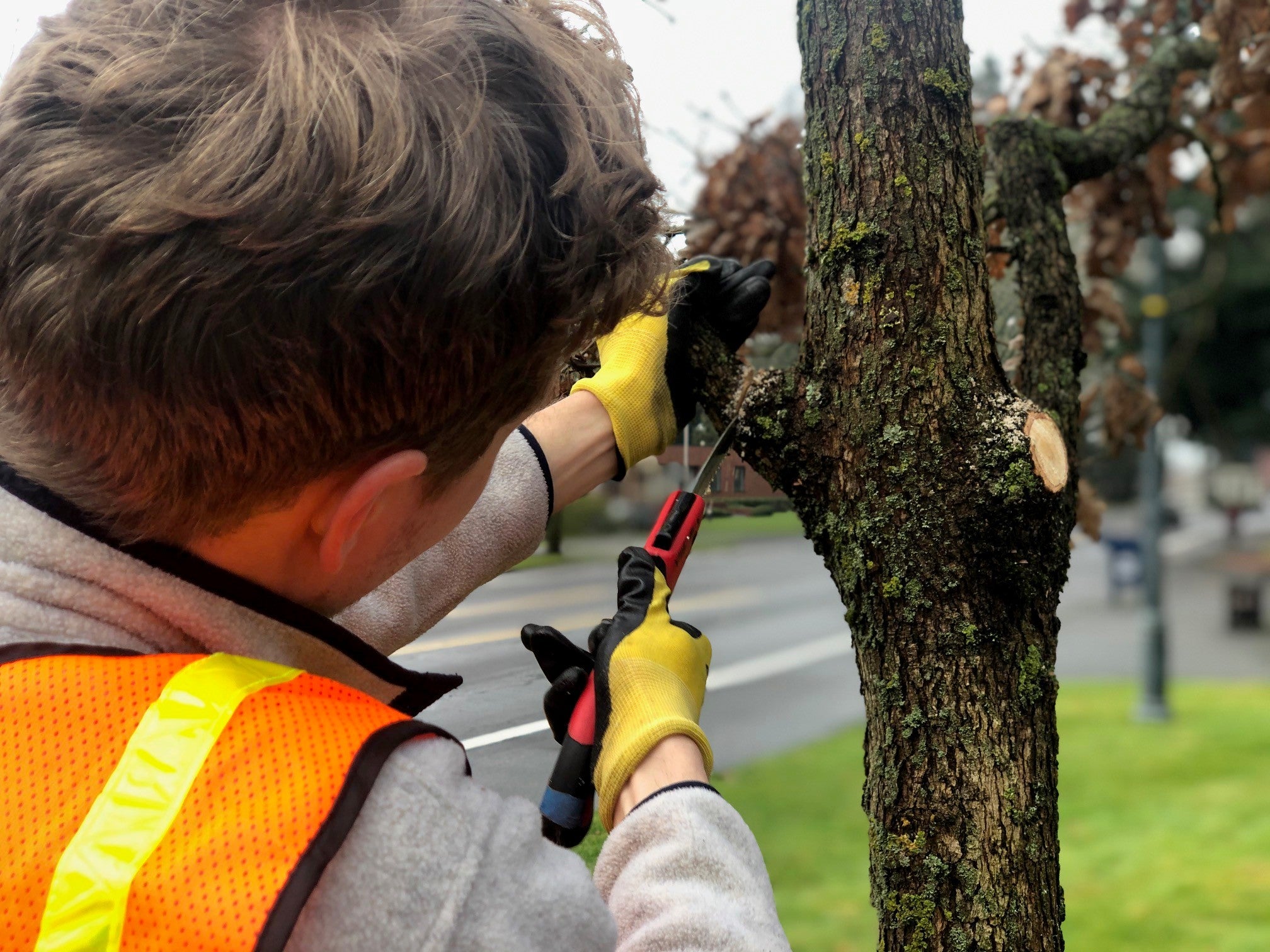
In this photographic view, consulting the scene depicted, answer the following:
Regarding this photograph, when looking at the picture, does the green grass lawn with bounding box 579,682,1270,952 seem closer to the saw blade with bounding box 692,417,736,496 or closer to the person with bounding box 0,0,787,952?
the saw blade with bounding box 692,417,736,496

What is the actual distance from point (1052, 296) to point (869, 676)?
2.19 feet

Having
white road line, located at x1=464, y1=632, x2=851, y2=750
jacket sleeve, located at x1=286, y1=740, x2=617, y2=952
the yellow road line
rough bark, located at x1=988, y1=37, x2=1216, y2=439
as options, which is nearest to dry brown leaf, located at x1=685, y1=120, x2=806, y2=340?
rough bark, located at x1=988, y1=37, x2=1216, y2=439

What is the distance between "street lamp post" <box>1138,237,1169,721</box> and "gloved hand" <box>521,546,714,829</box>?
20.1 ft

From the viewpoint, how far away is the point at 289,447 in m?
0.71

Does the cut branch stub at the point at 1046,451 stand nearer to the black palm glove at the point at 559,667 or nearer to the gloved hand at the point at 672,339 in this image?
the gloved hand at the point at 672,339

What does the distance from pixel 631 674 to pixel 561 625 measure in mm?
372

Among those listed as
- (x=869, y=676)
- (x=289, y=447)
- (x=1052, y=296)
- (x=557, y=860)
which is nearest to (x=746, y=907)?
(x=557, y=860)

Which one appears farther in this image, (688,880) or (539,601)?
(539,601)

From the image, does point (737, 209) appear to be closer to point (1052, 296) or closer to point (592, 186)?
point (1052, 296)

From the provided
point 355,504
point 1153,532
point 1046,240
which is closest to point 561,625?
point 355,504

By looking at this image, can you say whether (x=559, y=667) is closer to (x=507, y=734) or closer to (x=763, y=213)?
(x=507, y=734)

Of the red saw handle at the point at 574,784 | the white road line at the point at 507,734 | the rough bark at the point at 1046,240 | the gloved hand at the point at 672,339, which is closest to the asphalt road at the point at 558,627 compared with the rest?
the white road line at the point at 507,734

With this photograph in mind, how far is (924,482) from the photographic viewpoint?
1.08 metres

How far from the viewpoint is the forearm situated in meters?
1.30
